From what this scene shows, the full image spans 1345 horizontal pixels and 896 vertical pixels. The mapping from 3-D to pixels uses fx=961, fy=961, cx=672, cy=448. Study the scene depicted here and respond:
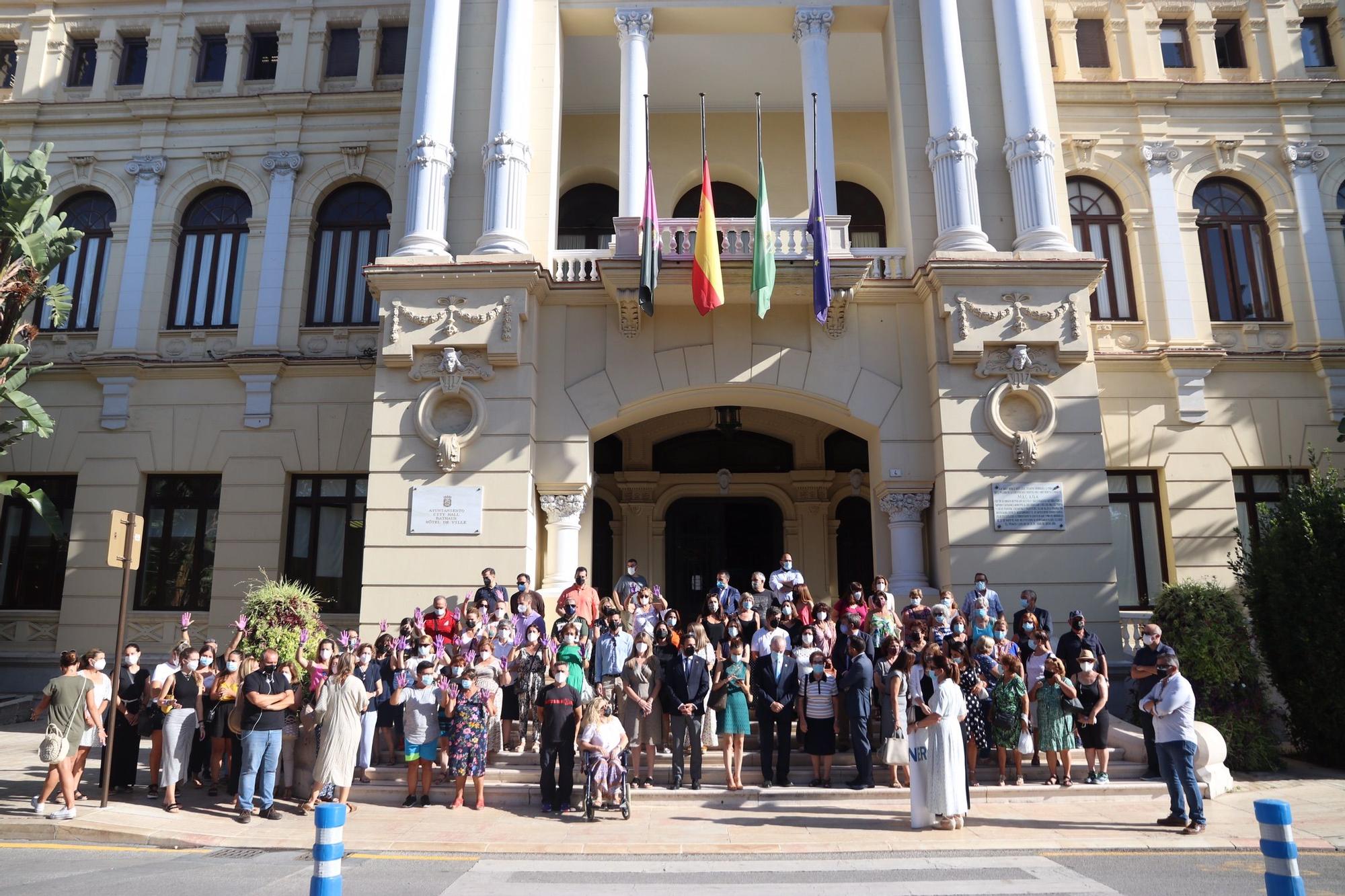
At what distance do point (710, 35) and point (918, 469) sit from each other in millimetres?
10076

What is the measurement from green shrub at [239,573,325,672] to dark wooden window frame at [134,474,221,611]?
23.8 feet

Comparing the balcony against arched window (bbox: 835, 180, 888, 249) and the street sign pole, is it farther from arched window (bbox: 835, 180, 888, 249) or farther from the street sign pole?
the street sign pole

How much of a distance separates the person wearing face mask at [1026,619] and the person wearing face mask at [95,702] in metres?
11.8

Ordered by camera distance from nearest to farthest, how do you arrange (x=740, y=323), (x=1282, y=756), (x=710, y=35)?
(x=1282, y=756), (x=740, y=323), (x=710, y=35)

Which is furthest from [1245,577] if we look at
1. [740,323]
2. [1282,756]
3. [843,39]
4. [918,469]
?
[843,39]

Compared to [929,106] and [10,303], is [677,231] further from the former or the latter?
[10,303]

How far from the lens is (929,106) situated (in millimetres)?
18000

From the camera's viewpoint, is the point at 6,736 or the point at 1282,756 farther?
the point at 6,736

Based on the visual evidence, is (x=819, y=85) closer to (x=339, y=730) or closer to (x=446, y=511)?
(x=446, y=511)

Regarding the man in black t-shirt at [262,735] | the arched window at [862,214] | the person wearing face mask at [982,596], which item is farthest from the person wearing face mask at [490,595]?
the arched window at [862,214]

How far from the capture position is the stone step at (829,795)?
37.4ft

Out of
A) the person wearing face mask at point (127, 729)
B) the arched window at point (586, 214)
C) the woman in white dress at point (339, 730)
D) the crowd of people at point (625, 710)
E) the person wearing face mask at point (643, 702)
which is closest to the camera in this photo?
the crowd of people at point (625, 710)

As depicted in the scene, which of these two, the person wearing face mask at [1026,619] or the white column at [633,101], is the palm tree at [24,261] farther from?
the person wearing face mask at [1026,619]

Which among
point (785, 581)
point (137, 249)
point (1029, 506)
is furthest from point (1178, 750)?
point (137, 249)
